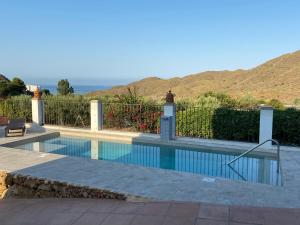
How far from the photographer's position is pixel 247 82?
50344mm

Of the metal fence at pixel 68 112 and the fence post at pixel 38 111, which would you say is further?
the metal fence at pixel 68 112

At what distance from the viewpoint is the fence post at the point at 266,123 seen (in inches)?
363

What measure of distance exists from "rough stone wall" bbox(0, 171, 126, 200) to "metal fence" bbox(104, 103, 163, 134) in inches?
249

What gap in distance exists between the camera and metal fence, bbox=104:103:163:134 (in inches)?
473

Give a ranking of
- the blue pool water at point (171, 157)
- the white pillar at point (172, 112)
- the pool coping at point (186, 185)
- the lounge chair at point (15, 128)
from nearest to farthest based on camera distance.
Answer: the pool coping at point (186, 185) → the blue pool water at point (171, 157) → the white pillar at point (172, 112) → the lounge chair at point (15, 128)

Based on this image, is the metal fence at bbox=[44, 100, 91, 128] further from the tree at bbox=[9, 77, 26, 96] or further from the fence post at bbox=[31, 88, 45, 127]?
the tree at bbox=[9, 77, 26, 96]

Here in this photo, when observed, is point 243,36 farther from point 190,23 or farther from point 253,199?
point 253,199

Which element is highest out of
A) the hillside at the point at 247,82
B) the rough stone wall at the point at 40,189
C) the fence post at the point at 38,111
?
the hillside at the point at 247,82

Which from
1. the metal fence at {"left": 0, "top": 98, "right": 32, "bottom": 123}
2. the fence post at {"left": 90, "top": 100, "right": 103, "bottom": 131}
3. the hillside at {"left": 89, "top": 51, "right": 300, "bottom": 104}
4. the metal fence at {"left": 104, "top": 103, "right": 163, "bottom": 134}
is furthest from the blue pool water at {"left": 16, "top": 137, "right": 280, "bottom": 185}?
the hillside at {"left": 89, "top": 51, "right": 300, "bottom": 104}

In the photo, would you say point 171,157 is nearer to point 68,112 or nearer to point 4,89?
point 68,112

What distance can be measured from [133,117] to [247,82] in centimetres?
4173

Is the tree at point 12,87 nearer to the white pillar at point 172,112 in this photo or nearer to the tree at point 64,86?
the tree at point 64,86

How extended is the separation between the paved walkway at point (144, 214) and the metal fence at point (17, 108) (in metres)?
10.3

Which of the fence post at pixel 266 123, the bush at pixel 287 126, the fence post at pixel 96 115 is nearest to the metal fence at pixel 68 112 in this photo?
the fence post at pixel 96 115
